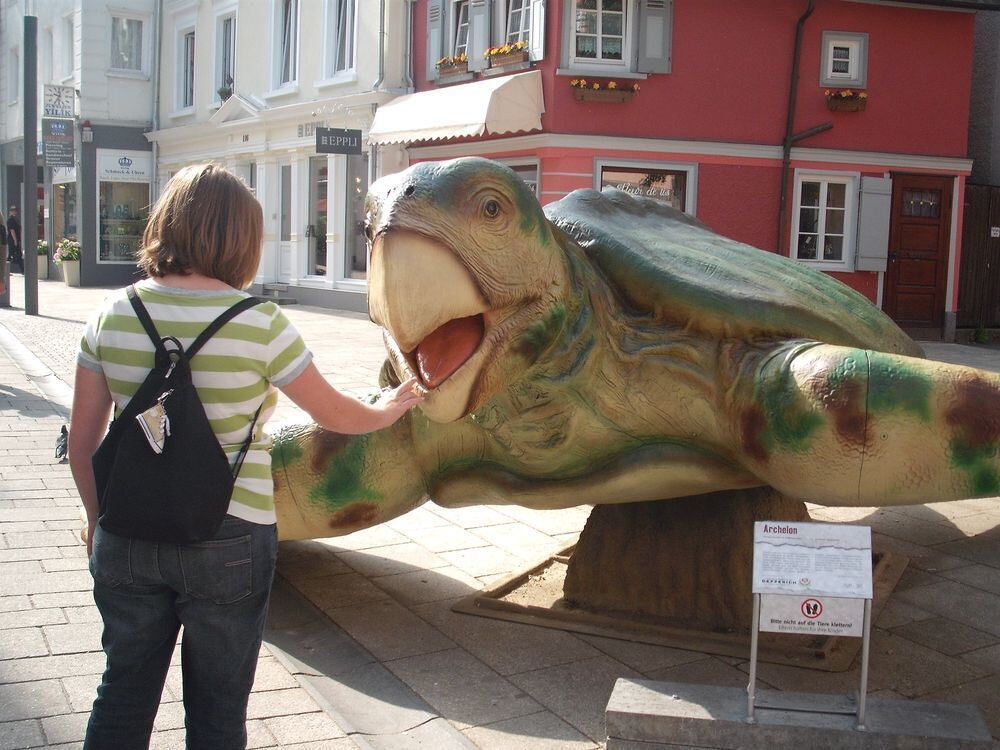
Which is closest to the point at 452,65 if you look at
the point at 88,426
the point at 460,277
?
the point at 460,277

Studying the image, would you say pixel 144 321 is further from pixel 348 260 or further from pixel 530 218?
pixel 348 260

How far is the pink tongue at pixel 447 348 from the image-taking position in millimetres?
2719

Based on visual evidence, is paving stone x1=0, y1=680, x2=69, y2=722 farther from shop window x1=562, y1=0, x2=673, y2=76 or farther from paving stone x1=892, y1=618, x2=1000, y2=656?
shop window x1=562, y1=0, x2=673, y2=76

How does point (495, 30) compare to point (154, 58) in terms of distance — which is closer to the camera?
point (495, 30)

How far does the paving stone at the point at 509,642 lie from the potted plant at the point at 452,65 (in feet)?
42.2

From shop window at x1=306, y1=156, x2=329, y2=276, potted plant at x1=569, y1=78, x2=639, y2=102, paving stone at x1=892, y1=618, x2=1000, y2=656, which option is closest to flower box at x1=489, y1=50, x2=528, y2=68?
potted plant at x1=569, y1=78, x2=639, y2=102

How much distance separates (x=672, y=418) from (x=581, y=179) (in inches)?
469

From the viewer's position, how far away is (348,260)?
59.8 feet

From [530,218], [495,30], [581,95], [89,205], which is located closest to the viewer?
[530,218]

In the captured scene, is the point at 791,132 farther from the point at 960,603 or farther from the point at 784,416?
the point at 784,416

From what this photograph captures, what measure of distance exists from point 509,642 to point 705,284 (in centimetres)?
135

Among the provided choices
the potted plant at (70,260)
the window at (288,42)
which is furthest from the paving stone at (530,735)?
the potted plant at (70,260)

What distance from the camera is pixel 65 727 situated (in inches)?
109

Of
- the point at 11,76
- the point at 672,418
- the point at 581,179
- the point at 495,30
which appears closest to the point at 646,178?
the point at 581,179
